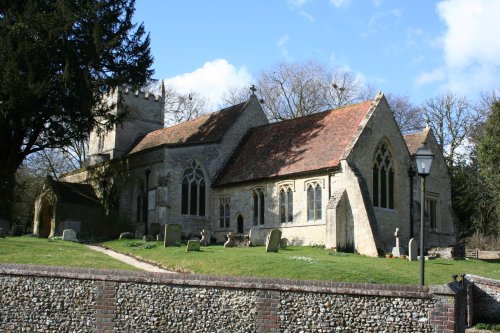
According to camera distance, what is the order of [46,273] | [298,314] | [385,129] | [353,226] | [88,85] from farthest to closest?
[88,85] → [385,129] → [353,226] → [46,273] → [298,314]

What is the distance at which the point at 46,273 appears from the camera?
14984 millimetres

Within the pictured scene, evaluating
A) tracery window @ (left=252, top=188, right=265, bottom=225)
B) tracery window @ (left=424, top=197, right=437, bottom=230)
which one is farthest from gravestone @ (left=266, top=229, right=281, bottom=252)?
tracery window @ (left=424, top=197, right=437, bottom=230)

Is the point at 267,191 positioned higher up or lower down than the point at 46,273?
higher up

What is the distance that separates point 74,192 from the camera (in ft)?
123

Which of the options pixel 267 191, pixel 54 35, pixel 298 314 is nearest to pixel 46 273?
pixel 298 314

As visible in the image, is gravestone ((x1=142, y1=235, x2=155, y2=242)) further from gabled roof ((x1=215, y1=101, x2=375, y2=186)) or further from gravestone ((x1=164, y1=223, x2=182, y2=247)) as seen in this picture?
gabled roof ((x1=215, y1=101, x2=375, y2=186))

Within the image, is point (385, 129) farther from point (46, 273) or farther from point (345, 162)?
point (46, 273)

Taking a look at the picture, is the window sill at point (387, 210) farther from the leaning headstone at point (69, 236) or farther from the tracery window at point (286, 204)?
the leaning headstone at point (69, 236)

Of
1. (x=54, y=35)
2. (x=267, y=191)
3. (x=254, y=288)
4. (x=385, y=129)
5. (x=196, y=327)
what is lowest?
(x=196, y=327)

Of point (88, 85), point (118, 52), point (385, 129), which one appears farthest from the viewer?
point (118, 52)

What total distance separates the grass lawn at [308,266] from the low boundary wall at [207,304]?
462 centimetres

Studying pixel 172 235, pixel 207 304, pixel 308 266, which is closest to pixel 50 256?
pixel 172 235

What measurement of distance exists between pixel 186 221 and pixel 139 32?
11.9 m

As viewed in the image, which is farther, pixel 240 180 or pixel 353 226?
pixel 240 180
